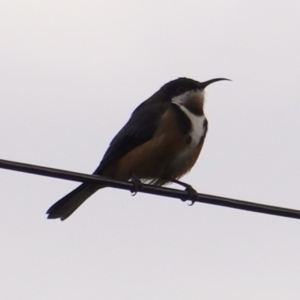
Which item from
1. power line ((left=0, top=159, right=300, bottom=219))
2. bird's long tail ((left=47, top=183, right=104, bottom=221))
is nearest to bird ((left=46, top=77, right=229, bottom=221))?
bird's long tail ((left=47, top=183, right=104, bottom=221))

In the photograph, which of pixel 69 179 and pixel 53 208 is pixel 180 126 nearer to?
pixel 53 208

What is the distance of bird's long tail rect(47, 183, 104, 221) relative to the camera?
8211 mm

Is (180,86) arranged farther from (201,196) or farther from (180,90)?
(201,196)

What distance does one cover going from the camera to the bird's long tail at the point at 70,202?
821 centimetres

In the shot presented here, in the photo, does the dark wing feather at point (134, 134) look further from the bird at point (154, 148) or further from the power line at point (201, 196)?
the power line at point (201, 196)

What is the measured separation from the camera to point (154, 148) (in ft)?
26.6

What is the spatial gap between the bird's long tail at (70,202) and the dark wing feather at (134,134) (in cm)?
21

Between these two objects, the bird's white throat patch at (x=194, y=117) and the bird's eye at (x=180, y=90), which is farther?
the bird's eye at (x=180, y=90)

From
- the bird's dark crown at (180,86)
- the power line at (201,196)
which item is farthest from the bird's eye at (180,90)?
the power line at (201,196)

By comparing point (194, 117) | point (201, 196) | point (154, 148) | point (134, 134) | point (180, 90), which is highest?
point (180, 90)

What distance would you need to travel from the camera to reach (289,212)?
5.42 metres

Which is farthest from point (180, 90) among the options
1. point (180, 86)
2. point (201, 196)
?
point (201, 196)

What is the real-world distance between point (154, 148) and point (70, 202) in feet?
3.29

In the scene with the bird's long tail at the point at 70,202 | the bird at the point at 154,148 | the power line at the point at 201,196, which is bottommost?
the power line at the point at 201,196
